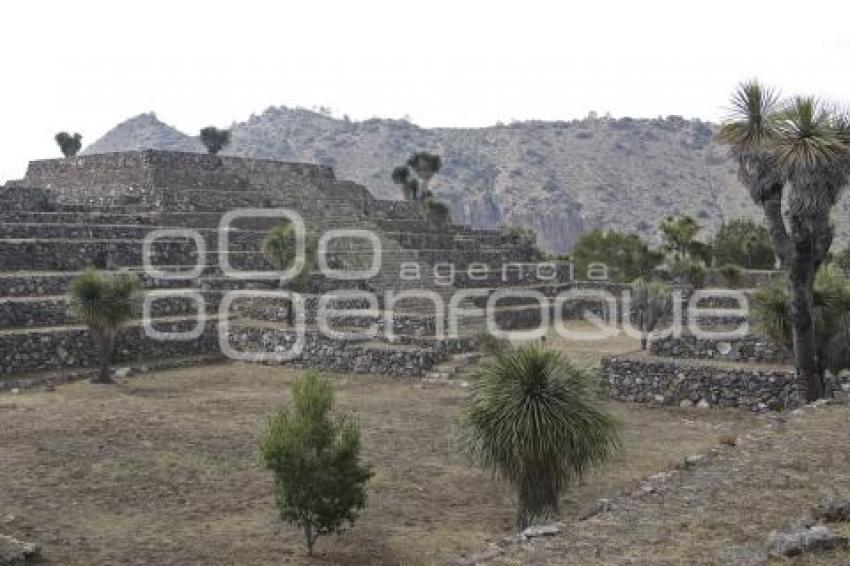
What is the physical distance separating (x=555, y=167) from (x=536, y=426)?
116653 mm

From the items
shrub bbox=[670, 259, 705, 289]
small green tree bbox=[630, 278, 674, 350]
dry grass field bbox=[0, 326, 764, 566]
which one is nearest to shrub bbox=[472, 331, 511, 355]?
dry grass field bbox=[0, 326, 764, 566]

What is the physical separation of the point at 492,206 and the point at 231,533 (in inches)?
4228

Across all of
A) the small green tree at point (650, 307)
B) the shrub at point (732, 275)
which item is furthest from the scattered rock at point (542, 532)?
the shrub at point (732, 275)

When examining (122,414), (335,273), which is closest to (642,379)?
(122,414)

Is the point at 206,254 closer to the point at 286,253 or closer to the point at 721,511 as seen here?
the point at 286,253

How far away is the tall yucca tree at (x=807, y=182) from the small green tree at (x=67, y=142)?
3923cm

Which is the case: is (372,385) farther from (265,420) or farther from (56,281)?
(56,281)

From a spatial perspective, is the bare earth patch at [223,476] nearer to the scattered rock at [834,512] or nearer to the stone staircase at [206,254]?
the scattered rock at [834,512]

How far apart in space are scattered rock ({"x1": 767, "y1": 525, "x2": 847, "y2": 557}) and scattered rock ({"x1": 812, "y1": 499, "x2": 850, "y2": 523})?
761 millimetres

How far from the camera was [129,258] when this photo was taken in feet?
98.0

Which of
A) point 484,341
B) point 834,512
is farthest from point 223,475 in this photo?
point 484,341

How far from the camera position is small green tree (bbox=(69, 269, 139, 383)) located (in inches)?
805

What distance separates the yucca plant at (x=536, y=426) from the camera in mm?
10070

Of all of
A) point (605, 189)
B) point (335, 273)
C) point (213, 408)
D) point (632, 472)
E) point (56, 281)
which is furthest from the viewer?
point (605, 189)
